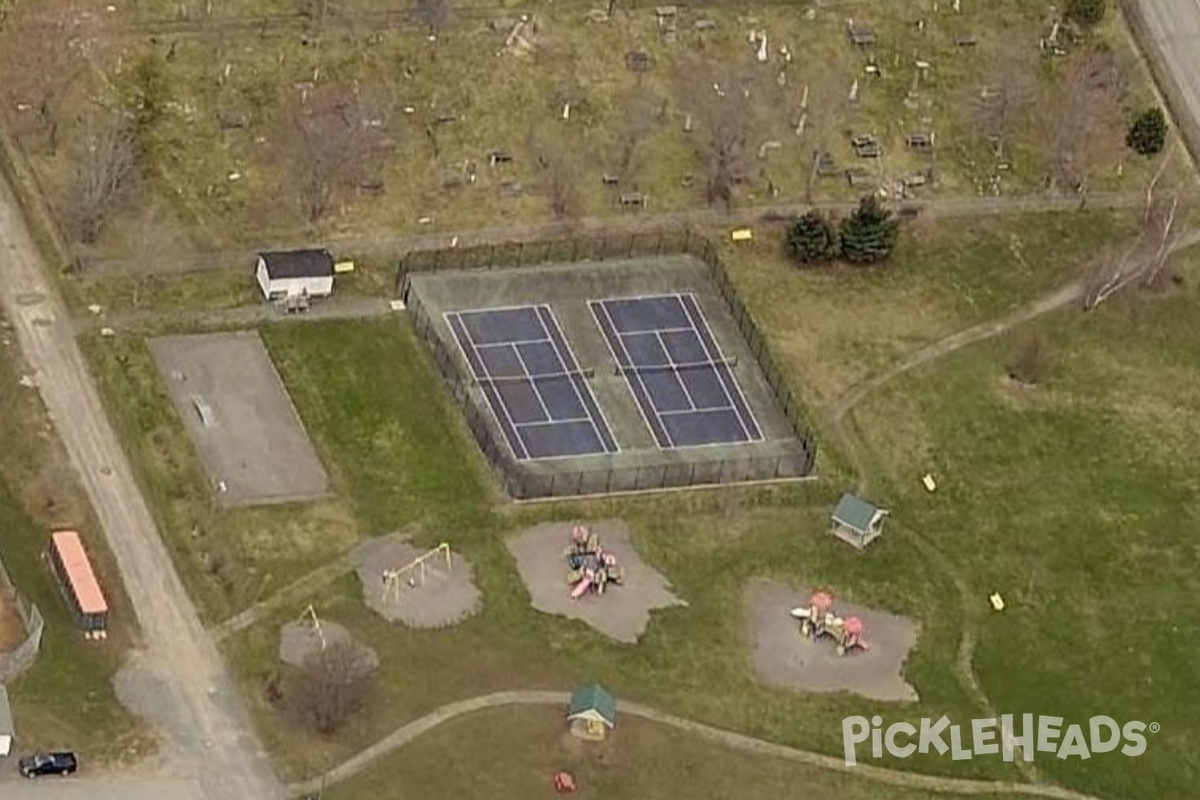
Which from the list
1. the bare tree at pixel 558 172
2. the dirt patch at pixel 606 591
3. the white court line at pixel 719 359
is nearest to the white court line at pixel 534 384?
the dirt patch at pixel 606 591

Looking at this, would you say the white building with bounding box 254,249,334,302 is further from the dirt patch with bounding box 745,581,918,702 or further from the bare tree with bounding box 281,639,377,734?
the dirt patch with bounding box 745,581,918,702

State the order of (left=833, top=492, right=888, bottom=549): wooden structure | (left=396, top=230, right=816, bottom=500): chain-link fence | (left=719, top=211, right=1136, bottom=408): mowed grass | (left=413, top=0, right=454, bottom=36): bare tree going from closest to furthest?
(left=833, top=492, right=888, bottom=549): wooden structure
(left=396, top=230, right=816, bottom=500): chain-link fence
(left=719, top=211, right=1136, bottom=408): mowed grass
(left=413, top=0, right=454, bottom=36): bare tree

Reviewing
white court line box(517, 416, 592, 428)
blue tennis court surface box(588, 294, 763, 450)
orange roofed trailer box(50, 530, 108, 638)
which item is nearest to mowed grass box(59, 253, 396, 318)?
white court line box(517, 416, 592, 428)

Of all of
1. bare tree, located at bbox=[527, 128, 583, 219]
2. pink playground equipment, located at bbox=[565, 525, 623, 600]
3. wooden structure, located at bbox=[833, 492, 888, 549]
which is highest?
bare tree, located at bbox=[527, 128, 583, 219]

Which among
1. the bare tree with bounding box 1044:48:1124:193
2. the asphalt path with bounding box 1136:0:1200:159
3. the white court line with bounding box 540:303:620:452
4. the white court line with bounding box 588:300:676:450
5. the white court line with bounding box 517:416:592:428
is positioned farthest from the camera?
the asphalt path with bounding box 1136:0:1200:159

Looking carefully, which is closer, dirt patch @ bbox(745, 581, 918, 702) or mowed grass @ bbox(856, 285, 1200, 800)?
dirt patch @ bbox(745, 581, 918, 702)

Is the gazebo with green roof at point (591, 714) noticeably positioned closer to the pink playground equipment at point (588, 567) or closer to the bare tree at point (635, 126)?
the pink playground equipment at point (588, 567)
